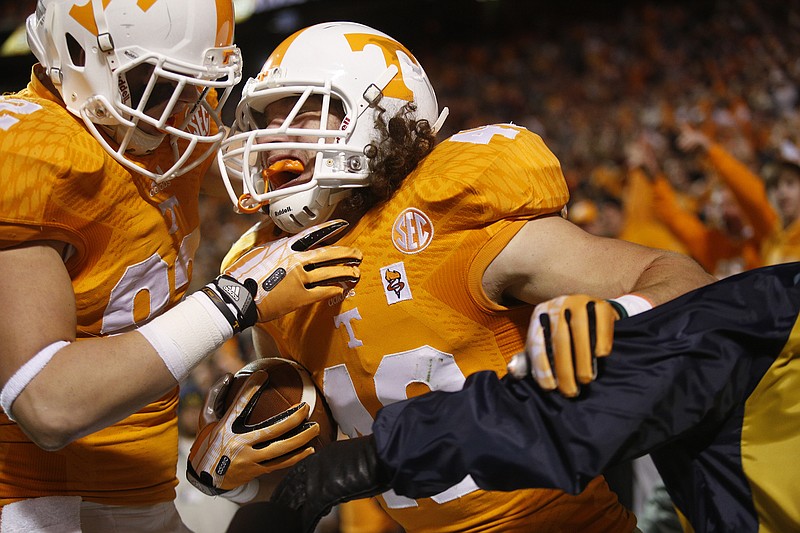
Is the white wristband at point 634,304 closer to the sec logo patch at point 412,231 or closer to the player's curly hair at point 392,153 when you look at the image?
the sec logo patch at point 412,231

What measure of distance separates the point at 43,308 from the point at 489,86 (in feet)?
40.8

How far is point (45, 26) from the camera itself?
204cm

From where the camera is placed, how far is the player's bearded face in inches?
82.3

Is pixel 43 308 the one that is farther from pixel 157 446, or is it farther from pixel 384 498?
pixel 384 498

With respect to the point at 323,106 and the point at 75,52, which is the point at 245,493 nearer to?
the point at 323,106

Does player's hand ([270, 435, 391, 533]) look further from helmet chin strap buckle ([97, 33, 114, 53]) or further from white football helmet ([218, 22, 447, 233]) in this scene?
helmet chin strap buckle ([97, 33, 114, 53])

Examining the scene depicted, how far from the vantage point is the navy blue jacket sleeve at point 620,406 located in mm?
1440

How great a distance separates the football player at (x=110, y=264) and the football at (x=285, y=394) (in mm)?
111

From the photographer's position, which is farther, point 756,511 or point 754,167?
point 754,167

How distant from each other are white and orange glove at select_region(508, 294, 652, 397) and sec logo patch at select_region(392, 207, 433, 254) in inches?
19.3

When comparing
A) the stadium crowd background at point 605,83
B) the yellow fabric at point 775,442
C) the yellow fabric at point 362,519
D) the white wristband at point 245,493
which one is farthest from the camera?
the stadium crowd background at point 605,83

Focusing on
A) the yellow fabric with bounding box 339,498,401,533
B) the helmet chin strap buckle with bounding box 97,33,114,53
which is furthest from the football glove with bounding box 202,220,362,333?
the yellow fabric with bounding box 339,498,401,533

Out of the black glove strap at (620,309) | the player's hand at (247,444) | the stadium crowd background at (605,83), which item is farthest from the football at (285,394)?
the stadium crowd background at (605,83)

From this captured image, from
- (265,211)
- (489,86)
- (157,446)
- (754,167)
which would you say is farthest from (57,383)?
(489,86)
